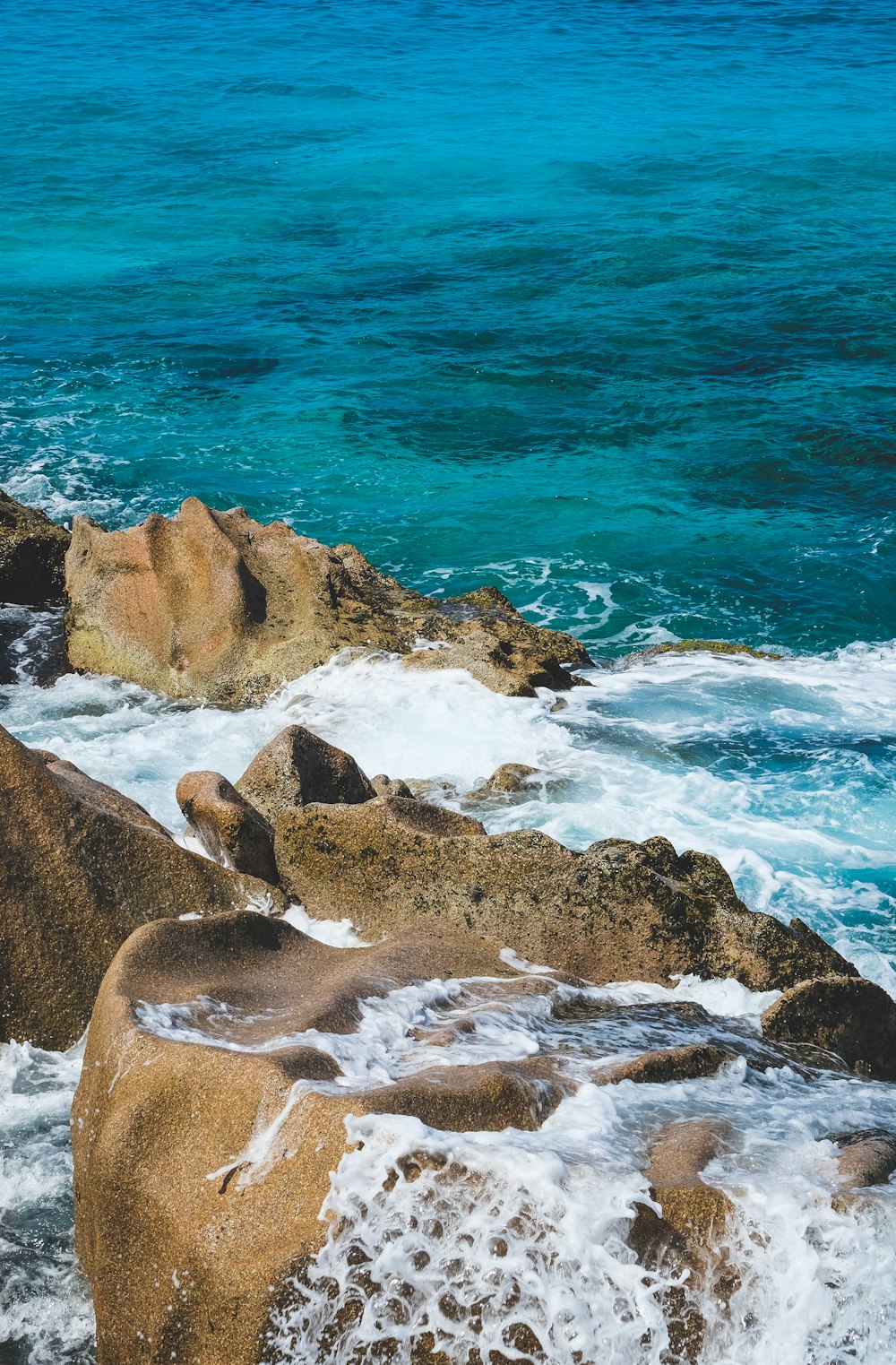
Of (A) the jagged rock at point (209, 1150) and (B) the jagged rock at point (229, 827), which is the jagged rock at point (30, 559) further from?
(A) the jagged rock at point (209, 1150)

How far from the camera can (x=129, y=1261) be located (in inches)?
163

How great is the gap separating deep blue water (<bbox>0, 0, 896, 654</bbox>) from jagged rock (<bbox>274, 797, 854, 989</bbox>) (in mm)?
6974

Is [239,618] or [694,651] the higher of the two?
[239,618]

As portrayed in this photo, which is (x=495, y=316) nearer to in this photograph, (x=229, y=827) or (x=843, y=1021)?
(x=229, y=827)

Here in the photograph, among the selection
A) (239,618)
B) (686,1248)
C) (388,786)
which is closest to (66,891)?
(388,786)

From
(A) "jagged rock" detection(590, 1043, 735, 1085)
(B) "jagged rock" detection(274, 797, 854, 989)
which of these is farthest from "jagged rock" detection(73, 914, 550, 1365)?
(B) "jagged rock" detection(274, 797, 854, 989)

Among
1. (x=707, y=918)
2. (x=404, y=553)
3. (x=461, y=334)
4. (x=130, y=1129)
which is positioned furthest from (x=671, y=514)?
(x=130, y=1129)

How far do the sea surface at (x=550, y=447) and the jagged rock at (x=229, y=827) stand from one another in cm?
161

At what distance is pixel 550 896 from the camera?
6.57 meters

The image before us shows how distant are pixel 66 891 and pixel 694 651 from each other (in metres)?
7.67

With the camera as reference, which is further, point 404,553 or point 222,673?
point 404,553

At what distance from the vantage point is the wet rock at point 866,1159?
164 inches

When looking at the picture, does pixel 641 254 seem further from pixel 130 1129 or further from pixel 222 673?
pixel 130 1129

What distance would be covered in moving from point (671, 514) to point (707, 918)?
10.0m
